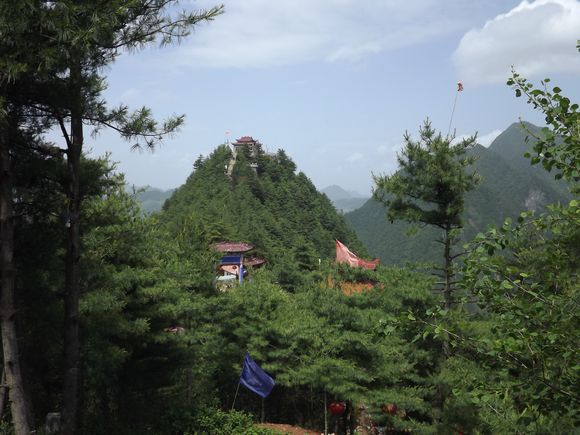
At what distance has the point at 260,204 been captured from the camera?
7519cm

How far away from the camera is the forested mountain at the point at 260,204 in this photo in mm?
58812

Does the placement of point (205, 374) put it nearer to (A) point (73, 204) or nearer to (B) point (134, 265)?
(B) point (134, 265)

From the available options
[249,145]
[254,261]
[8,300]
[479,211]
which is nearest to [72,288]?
[8,300]

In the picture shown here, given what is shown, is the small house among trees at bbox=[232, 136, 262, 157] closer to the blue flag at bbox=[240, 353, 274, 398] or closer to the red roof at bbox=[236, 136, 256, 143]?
the red roof at bbox=[236, 136, 256, 143]

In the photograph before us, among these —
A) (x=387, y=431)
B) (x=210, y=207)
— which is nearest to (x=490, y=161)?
(x=210, y=207)

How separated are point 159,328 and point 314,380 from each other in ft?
14.3

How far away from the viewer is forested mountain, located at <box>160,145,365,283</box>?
2315 inches

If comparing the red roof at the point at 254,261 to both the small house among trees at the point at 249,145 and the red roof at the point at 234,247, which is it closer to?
the red roof at the point at 234,247

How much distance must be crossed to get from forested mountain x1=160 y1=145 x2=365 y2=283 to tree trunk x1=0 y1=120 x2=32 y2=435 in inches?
1691

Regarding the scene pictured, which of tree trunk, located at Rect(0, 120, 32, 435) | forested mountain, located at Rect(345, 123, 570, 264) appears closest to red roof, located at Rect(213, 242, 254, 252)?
tree trunk, located at Rect(0, 120, 32, 435)

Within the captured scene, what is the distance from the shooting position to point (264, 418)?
16891mm

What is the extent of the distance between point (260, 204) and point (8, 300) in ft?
226

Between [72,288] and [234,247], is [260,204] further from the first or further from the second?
[72,288]

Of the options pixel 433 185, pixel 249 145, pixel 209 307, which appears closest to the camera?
pixel 433 185
